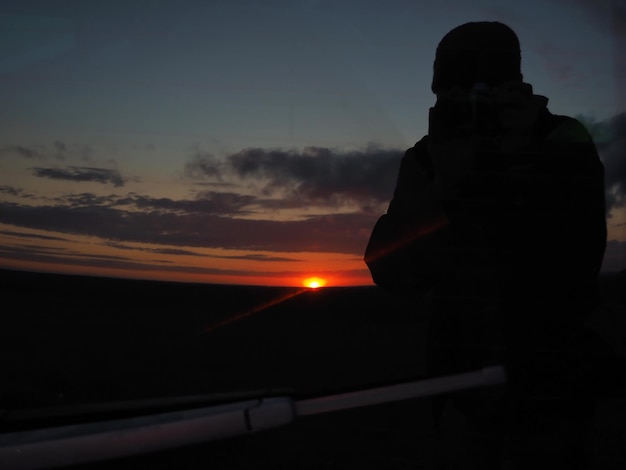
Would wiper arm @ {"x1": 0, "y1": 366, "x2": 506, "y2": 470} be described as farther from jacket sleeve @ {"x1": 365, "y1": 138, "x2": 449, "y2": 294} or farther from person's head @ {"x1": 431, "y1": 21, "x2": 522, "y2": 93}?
person's head @ {"x1": 431, "y1": 21, "x2": 522, "y2": 93}

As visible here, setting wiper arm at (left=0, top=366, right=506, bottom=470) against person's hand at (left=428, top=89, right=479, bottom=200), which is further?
person's hand at (left=428, top=89, right=479, bottom=200)

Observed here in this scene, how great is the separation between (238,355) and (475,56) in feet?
3.15

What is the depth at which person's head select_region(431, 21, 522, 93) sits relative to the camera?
5.29 ft

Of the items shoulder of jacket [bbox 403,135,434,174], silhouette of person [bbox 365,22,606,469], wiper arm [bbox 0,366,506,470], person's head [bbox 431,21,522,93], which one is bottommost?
wiper arm [bbox 0,366,506,470]

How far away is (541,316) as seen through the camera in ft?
5.34

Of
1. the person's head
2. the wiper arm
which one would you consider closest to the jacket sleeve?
the person's head

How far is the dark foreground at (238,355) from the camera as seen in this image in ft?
5.23

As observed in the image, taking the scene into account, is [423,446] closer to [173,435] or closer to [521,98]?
[173,435]

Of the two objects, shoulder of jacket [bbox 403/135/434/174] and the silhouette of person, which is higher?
shoulder of jacket [bbox 403/135/434/174]

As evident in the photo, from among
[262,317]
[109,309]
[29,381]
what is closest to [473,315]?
[262,317]

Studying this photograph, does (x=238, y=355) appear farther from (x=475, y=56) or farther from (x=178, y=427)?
(x=475, y=56)

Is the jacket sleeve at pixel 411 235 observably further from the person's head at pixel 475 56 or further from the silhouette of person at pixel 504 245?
the person's head at pixel 475 56

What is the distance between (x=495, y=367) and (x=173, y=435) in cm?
73

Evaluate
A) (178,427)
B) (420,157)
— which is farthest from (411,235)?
(178,427)
